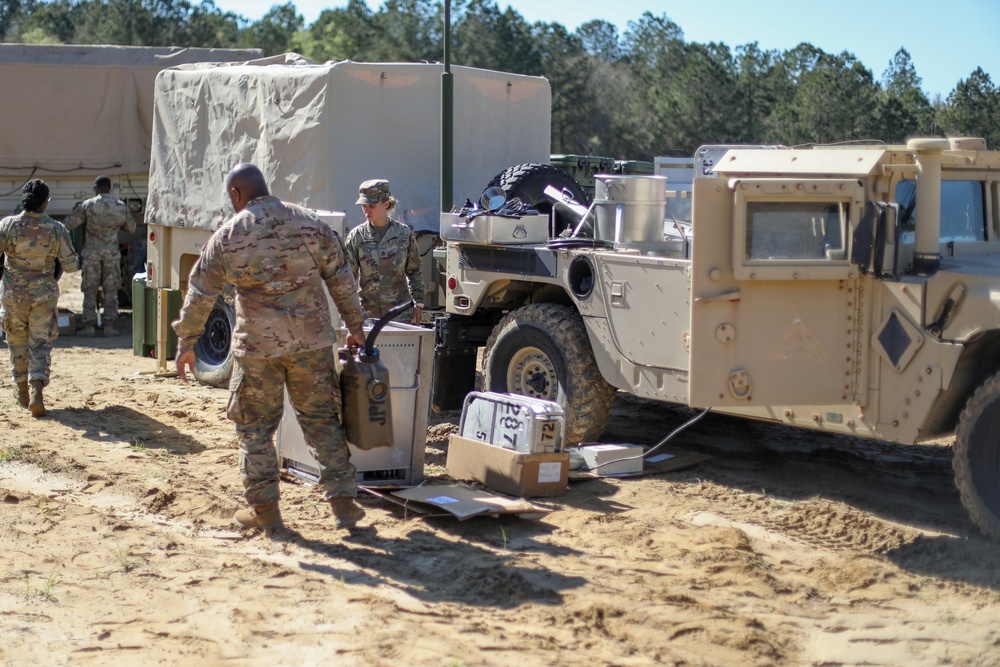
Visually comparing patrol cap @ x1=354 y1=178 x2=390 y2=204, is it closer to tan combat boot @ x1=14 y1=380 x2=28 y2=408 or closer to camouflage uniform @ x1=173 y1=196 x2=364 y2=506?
camouflage uniform @ x1=173 y1=196 x2=364 y2=506

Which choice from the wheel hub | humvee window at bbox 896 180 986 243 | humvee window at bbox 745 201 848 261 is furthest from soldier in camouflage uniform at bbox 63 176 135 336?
humvee window at bbox 896 180 986 243

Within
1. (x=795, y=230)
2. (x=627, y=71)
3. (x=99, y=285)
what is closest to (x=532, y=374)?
(x=795, y=230)

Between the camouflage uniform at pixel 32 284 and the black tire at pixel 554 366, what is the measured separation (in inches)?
138

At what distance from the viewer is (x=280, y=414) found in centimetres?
596

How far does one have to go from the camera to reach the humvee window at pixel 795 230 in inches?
232

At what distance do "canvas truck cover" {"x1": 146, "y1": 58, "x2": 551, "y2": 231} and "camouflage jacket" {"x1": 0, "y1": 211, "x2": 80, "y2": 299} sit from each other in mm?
1549

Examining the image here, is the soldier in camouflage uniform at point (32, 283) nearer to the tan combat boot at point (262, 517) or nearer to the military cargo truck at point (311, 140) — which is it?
the military cargo truck at point (311, 140)

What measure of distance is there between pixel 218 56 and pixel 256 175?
10301mm

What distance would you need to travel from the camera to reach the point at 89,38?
36.2 m

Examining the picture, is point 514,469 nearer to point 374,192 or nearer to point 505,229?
point 505,229

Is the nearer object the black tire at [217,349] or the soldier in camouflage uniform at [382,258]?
the soldier in camouflage uniform at [382,258]

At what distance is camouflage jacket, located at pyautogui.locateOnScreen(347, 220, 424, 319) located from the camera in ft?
26.3

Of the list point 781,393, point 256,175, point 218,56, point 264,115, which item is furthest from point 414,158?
point 218,56

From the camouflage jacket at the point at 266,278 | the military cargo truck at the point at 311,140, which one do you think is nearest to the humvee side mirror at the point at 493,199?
the military cargo truck at the point at 311,140
